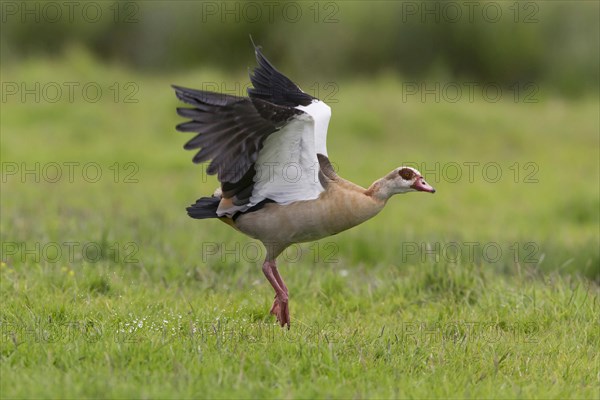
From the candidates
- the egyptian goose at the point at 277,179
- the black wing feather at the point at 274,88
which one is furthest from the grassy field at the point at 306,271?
the black wing feather at the point at 274,88

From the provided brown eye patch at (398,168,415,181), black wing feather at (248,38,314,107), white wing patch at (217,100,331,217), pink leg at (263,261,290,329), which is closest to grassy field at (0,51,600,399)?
pink leg at (263,261,290,329)

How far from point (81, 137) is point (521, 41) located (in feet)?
30.9

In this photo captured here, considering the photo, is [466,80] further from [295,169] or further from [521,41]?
[295,169]

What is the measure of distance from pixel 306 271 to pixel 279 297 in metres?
1.61

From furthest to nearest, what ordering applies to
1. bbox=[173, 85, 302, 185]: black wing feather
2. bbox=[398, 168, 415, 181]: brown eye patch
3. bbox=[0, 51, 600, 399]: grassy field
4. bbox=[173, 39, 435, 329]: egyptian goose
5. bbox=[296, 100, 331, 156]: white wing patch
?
1. bbox=[296, 100, 331, 156]: white wing patch
2. bbox=[398, 168, 415, 181]: brown eye patch
3. bbox=[173, 39, 435, 329]: egyptian goose
4. bbox=[173, 85, 302, 185]: black wing feather
5. bbox=[0, 51, 600, 399]: grassy field

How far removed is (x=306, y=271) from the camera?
295 inches

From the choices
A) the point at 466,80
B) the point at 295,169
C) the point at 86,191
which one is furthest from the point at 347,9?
the point at 295,169

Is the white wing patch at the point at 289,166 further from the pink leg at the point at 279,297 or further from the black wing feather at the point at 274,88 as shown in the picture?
the black wing feather at the point at 274,88

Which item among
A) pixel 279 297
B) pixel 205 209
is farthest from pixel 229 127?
pixel 279 297

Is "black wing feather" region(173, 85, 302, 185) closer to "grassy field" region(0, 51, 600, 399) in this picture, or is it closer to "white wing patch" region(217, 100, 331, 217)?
"white wing patch" region(217, 100, 331, 217)

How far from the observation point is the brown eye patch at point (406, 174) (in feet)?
19.6

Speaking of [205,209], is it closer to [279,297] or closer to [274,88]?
[279,297]

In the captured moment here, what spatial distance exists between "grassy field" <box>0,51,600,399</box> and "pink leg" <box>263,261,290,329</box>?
0.12 metres

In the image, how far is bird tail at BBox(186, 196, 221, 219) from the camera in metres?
5.99
